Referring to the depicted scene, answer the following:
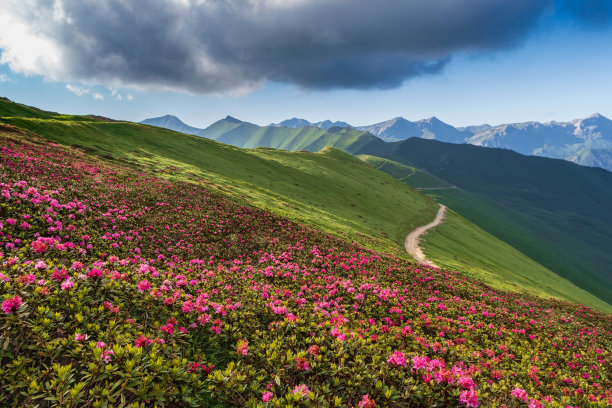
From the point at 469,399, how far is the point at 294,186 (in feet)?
222

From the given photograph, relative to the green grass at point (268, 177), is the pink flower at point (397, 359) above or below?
below

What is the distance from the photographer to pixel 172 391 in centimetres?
582

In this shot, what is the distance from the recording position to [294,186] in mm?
73500

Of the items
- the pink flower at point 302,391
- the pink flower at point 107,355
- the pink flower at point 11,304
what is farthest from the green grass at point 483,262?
the pink flower at point 11,304

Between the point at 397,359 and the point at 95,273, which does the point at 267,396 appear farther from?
the point at 95,273

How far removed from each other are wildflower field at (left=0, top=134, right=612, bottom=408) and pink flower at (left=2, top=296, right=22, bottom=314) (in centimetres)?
7

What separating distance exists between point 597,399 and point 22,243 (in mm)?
24529

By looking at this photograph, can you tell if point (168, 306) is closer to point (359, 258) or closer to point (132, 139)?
point (359, 258)

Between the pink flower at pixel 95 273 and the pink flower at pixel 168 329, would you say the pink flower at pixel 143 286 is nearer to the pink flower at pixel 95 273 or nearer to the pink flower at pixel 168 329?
the pink flower at pixel 95 273

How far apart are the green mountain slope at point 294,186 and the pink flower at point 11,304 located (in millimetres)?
33999

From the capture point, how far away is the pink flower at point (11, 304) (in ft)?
19.8

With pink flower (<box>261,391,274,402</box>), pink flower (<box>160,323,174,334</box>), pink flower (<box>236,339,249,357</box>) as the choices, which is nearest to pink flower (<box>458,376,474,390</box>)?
pink flower (<box>261,391,274,402</box>)

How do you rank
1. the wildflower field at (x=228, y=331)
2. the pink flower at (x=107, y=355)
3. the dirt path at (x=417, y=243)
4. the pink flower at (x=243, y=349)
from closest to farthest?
the pink flower at (x=107, y=355) < the wildflower field at (x=228, y=331) < the pink flower at (x=243, y=349) < the dirt path at (x=417, y=243)

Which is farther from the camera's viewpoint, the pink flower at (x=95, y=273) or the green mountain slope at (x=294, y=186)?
the green mountain slope at (x=294, y=186)
